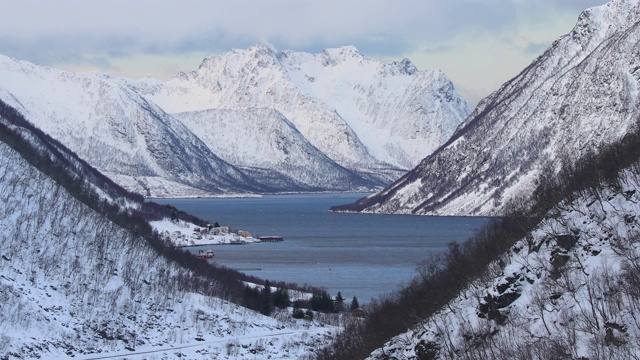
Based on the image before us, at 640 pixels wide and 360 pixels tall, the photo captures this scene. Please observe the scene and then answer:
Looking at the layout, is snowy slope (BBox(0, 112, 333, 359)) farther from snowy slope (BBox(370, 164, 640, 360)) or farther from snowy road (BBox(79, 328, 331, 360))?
snowy slope (BBox(370, 164, 640, 360))

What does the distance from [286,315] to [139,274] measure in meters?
15.0

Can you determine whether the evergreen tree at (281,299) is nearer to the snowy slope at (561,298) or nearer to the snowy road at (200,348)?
the snowy road at (200,348)

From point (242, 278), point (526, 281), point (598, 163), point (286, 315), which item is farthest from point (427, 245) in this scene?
point (526, 281)

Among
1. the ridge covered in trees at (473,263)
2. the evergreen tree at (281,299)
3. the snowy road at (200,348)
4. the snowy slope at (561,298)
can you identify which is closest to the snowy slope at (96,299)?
the snowy road at (200,348)

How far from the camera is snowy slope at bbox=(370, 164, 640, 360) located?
37.2 metres

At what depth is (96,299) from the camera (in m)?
92.1

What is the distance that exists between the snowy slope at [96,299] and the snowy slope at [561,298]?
3837 cm

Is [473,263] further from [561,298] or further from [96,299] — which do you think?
[96,299]

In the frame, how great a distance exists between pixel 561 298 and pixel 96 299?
5905cm

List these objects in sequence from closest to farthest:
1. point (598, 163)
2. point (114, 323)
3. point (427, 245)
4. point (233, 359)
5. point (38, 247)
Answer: point (598, 163)
point (233, 359)
point (114, 323)
point (38, 247)
point (427, 245)

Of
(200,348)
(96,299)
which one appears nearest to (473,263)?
(200,348)

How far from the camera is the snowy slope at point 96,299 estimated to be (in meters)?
82.3

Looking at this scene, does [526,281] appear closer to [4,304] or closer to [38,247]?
[4,304]

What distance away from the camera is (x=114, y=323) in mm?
87500
